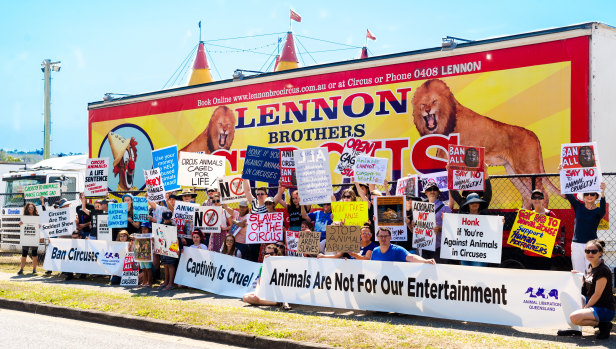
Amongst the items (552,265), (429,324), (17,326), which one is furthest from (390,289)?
(17,326)

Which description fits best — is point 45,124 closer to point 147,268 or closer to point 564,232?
point 147,268

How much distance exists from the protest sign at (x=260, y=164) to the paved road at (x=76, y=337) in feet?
13.3

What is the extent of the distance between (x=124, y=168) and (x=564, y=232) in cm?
1154

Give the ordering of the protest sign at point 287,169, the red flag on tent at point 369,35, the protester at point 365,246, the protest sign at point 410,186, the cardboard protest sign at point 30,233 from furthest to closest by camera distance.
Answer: the red flag on tent at point 369,35
the cardboard protest sign at point 30,233
the protest sign at point 287,169
the protest sign at point 410,186
the protester at point 365,246

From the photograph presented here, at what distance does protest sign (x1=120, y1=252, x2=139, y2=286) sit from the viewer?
14.8m

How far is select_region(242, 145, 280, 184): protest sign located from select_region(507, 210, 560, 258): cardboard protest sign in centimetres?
488

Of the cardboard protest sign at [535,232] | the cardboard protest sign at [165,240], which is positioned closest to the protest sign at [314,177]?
the cardboard protest sign at [165,240]

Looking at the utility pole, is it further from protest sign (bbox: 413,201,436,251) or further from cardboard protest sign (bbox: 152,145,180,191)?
protest sign (bbox: 413,201,436,251)

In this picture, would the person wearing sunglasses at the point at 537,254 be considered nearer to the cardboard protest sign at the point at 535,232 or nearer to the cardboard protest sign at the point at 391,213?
the cardboard protest sign at the point at 535,232

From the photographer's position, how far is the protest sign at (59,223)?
17000 millimetres

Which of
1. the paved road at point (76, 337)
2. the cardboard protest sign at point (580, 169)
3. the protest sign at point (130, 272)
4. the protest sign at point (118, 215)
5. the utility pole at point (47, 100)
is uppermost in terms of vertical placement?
the utility pole at point (47, 100)

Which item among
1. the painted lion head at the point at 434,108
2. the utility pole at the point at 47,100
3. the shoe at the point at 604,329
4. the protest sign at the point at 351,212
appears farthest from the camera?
the utility pole at the point at 47,100

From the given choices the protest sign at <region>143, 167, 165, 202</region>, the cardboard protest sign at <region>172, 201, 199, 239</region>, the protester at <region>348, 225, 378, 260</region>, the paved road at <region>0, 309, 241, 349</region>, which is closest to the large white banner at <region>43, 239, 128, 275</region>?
the protest sign at <region>143, 167, 165, 202</region>

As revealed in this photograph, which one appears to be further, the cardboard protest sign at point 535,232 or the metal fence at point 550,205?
the metal fence at point 550,205
